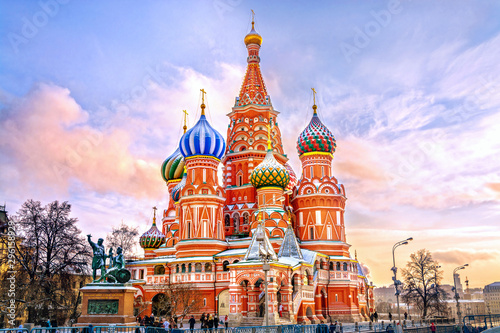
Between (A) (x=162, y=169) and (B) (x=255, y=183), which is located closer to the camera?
(B) (x=255, y=183)

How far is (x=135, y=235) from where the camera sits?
61562 millimetres

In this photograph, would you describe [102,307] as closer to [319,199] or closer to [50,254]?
[50,254]

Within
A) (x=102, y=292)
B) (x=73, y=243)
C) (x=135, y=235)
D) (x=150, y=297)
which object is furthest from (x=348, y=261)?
(x=135, y=235)

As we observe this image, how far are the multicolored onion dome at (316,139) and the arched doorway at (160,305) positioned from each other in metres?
18.4

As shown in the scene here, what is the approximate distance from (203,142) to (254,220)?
8.50 meters

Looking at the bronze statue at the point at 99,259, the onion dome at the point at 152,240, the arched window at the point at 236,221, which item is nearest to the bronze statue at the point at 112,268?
the bronze statue at the point at 99,259

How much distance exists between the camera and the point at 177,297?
33.2 metres

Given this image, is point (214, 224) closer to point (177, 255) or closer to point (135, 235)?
point (177, 255)

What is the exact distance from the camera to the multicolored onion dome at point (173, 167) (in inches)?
2096

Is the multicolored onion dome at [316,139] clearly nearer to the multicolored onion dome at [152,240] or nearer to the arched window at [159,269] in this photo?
the arched window at [159,269]

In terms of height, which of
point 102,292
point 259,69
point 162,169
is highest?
point 259,69

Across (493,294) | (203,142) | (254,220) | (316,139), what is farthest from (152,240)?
(493,294)

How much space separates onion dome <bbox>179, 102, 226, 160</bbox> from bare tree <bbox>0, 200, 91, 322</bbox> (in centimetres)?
1302

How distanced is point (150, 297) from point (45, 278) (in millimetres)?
12453
